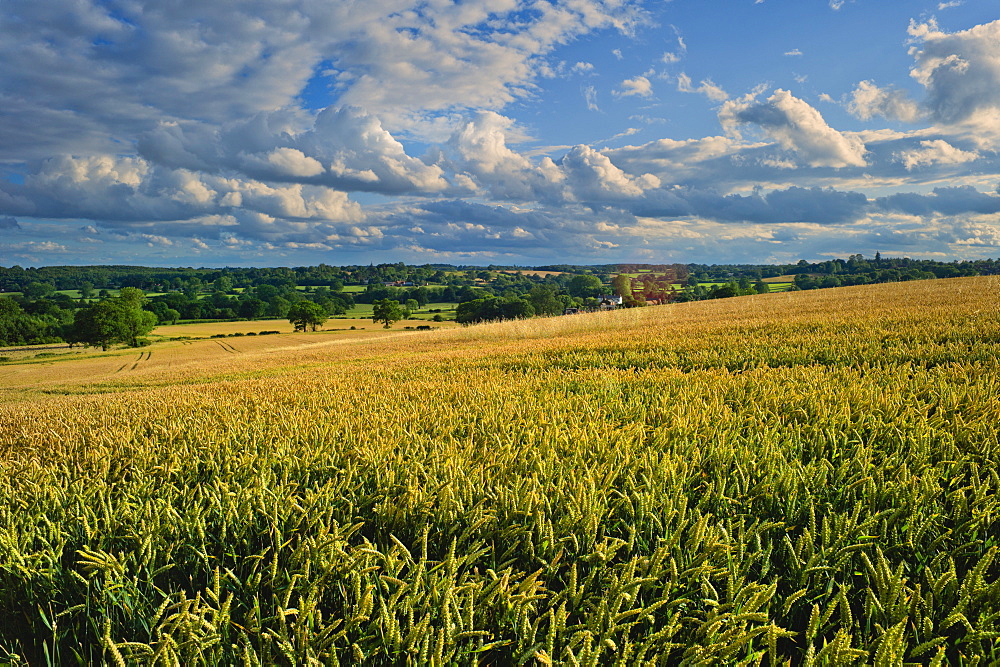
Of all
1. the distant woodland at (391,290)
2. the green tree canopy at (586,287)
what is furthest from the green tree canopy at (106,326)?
the green tree canopy at (586,287)

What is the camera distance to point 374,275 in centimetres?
19750

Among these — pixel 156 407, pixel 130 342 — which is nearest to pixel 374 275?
pixel 130 342

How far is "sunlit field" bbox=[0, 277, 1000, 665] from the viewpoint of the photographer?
138 cm

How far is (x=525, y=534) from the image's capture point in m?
1.87

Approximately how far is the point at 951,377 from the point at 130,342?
3716 inches

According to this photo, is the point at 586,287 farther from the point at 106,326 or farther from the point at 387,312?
the point at 106,326

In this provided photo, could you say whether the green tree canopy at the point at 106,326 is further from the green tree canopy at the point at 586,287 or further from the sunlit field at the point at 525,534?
the sunlit field at the point at 525,534

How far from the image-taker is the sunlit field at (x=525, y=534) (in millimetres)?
1378

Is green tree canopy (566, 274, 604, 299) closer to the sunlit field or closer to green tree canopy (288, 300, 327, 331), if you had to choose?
green tree canopy (288, 300, 327, 331)

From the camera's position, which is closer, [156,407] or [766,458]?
[766,458]

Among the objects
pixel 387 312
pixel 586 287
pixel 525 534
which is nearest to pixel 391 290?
pixel 387 312

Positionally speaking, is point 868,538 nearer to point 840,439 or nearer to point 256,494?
point 840,439

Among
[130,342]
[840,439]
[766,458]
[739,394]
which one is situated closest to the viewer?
[766,458]

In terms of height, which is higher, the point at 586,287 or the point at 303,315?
the point at 586,287
